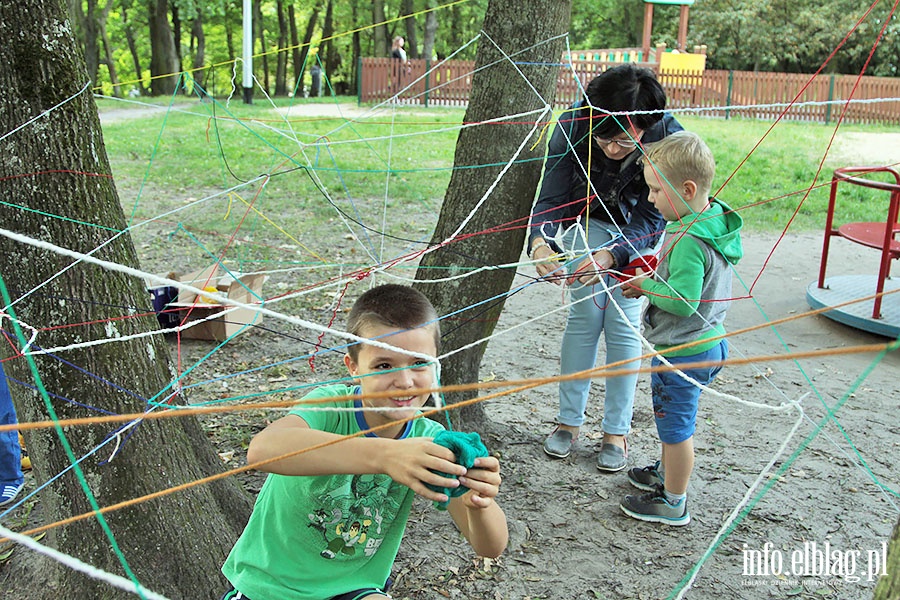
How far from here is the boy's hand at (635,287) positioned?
260 centimetres

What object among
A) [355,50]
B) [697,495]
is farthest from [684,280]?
[355,50]

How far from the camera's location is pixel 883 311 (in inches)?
189

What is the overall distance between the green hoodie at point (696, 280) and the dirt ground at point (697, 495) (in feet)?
1.33

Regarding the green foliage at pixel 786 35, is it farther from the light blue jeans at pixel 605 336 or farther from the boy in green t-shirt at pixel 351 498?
the boy in green t-shirt at pixel 351 498

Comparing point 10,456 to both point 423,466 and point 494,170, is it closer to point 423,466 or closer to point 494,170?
point 494,170

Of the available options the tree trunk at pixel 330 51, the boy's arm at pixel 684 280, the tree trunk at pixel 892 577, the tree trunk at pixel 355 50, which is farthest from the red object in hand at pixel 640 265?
the tree trunk at pixel 330 51

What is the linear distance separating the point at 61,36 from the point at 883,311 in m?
4.66

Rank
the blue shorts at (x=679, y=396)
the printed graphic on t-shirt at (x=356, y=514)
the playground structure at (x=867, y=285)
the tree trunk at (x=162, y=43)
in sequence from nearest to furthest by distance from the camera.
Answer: the printed graphic on t-shirt at (x=356, y=514) < the blue shorts at (x=679, y=396) < the playground structure at (x=867, y=285) < the tree trunk at (x=162, y=43)

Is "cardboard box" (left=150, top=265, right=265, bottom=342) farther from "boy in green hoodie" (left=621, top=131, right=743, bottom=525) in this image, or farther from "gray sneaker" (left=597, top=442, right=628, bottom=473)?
"boy in green hoodie" (left=621, top=131, right=743, bottom=525)

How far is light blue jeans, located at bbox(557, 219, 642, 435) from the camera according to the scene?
3002 mm

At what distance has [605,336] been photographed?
10.0 feet

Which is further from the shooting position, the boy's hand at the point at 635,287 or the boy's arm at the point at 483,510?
the boy's hand at the point at 635,287

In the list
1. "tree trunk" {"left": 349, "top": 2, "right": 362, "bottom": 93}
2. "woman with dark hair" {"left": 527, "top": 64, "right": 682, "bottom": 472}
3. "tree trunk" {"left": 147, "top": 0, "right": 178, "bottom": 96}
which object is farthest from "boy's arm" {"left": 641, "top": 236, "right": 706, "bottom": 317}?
"tree trunk" {"left": 349, "top": 2, "right": 362, "bottom": 93}

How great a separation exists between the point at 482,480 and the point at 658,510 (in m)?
1.65
